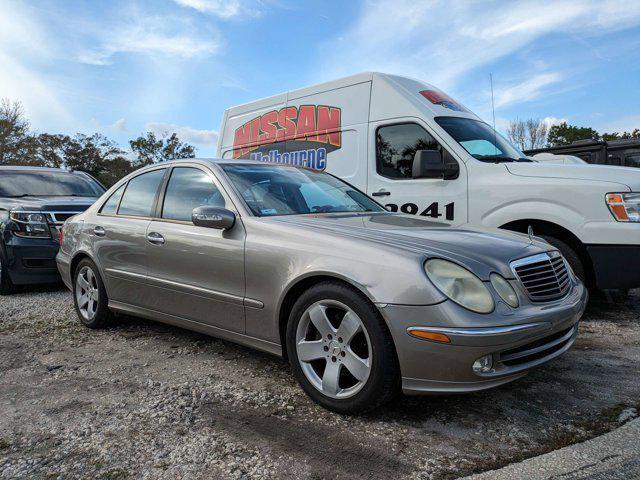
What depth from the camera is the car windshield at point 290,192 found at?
136 inches

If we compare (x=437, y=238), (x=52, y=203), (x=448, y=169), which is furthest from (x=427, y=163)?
(x=52, y=203)

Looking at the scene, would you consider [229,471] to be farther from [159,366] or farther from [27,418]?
[159,366]

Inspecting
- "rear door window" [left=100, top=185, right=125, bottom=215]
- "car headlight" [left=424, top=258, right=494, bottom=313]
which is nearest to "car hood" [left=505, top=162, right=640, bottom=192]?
"car headlight" [left=424, top=258, right=494, bottom=313]

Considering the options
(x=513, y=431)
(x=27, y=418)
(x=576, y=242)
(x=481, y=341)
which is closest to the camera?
(x=481, y=341)

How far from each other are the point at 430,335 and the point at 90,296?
3.35m

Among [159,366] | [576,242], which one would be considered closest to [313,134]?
[576,242]

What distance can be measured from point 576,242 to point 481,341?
2.67 meters

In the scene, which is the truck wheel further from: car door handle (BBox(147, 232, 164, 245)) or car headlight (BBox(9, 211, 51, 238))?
car headlight (BBox(9, 211, 51, 238))

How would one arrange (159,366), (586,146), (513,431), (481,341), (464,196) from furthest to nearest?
(586,146) < (464,196) < (159,366) < (513,431) < (481,341)

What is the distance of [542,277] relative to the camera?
2779 mm

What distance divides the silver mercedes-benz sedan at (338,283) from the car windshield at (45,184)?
3.88m

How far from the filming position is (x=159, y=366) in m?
3.51

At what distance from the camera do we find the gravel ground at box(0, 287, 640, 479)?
221 cm

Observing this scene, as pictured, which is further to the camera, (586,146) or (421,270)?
(586,146)
